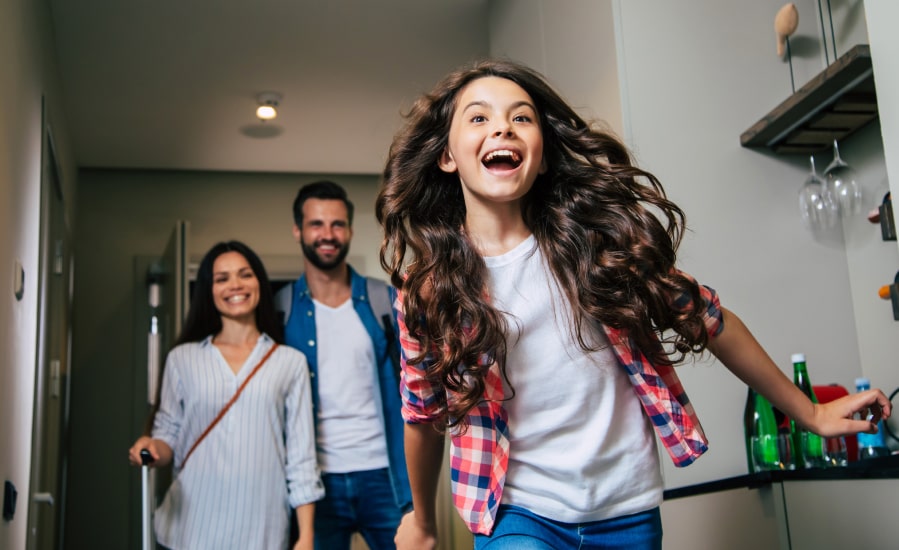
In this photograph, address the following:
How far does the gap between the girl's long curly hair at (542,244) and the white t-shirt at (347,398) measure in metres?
1.17

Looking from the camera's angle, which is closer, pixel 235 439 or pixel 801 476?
pixel 801 476

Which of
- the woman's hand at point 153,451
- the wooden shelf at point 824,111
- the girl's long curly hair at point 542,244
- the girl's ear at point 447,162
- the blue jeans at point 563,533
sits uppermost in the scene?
the wooden shelf at point 824,111

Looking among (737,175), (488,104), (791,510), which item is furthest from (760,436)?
(488,104)

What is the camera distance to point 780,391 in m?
1.37

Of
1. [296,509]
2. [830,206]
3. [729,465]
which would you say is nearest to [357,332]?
[296,509]

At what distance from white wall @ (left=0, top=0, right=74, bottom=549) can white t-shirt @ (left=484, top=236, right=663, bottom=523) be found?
1368 mm

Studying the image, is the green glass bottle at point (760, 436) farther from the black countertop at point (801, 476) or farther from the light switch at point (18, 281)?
the light switch at point (18, 281)

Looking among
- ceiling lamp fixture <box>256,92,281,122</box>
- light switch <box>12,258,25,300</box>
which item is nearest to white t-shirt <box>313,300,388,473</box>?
light switch <box>12,258,25,300</box>

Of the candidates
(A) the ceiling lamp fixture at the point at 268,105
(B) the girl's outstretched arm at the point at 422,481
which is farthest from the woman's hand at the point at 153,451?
(A) the ceiling lamp fixture at the point at 268,105

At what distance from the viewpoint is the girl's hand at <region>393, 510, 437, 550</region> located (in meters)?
1.35

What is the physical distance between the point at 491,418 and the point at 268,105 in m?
3.15

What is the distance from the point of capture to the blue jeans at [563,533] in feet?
3.98

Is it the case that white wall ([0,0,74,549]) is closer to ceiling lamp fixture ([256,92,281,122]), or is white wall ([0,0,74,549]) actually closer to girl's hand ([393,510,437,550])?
ceiling lamp fixture ([256,92,281,122])

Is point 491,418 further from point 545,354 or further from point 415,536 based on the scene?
point 415,536
